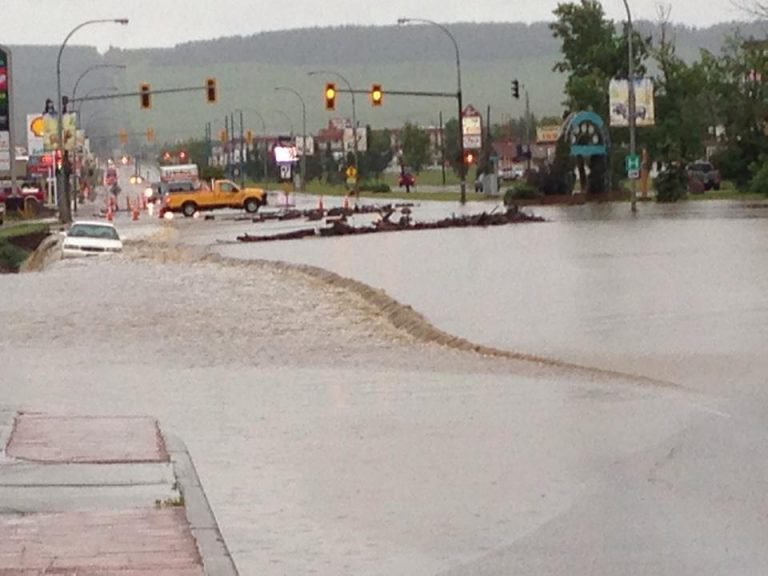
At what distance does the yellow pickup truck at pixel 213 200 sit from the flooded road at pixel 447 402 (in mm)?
54470

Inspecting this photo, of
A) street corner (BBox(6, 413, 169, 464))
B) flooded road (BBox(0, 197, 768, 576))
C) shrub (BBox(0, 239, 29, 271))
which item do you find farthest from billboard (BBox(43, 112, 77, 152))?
street corner (BBox(6, 413, 169, 464))

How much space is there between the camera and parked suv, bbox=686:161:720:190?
96188 mm

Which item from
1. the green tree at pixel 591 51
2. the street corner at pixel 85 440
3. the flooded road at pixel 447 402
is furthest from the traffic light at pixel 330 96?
the street corner at pixel 85 440

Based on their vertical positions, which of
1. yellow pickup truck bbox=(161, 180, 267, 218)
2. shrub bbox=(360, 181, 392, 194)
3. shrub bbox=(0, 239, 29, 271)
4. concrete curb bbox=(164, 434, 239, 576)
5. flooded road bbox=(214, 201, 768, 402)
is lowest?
shrub bbox=(360, 181, 392, 194)

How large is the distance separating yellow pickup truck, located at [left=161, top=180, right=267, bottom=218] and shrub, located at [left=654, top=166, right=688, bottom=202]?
71.1ft

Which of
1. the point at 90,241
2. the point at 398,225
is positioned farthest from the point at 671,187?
the point at 90,241

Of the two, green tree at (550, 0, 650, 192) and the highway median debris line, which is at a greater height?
green tree at (550, 0, 650, 192)

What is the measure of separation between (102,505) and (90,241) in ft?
133

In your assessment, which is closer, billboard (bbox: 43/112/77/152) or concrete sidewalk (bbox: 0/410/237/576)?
concrete sidewalk (bbox: 0/410/237/576)

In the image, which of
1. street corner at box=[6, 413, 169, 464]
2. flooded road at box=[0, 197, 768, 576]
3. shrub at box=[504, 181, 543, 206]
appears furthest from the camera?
shrub at box=[504, 181, 543, 206]

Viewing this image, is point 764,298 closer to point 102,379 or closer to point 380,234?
point 102,379

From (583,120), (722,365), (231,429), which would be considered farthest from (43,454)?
(583,120)

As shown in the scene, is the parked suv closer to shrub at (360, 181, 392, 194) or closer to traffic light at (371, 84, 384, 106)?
traffic light at (371, 84, 384, 106)

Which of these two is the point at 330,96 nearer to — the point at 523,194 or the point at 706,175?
the point at 523,194
